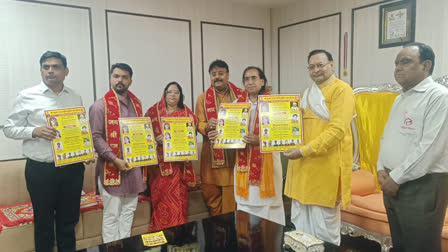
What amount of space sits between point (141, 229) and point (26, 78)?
1.67 metres

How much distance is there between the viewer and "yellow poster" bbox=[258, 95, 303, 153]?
6.95 ft

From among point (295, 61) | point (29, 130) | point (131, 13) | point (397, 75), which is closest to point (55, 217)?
point (29, 130)

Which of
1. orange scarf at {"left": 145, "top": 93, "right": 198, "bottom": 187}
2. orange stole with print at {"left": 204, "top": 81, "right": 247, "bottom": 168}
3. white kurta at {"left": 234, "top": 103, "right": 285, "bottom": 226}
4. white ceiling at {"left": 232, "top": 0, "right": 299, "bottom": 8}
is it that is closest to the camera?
white kurta at {"left": 234, "top": 103, "right": 285, "bottom": 226}

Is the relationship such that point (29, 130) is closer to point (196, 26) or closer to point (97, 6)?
point (97, 6)

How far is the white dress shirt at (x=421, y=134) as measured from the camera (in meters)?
1.57

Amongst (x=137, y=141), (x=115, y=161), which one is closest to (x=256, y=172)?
(x=137, y=141)

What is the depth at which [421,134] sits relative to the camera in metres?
1.62

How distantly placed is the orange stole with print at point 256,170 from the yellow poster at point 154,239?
2.74 feet

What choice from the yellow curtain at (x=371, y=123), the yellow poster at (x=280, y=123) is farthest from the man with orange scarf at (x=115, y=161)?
the yellow curtain at (x=371, y=123)

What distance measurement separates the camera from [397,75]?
172cm

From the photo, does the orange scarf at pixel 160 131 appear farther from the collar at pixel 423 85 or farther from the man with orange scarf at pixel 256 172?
the collar at pixel 423 85

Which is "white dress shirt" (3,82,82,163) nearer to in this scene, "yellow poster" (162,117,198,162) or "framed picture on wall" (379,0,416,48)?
"yellow poster" (162,117,198,162)

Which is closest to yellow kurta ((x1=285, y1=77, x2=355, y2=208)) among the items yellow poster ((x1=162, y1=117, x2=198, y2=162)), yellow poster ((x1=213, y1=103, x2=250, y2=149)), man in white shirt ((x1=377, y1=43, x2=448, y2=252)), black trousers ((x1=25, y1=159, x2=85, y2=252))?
man in white shirt ((x1=377, y1=43, x2=448, y2=252))

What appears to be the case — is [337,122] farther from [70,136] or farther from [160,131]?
[70,136]
